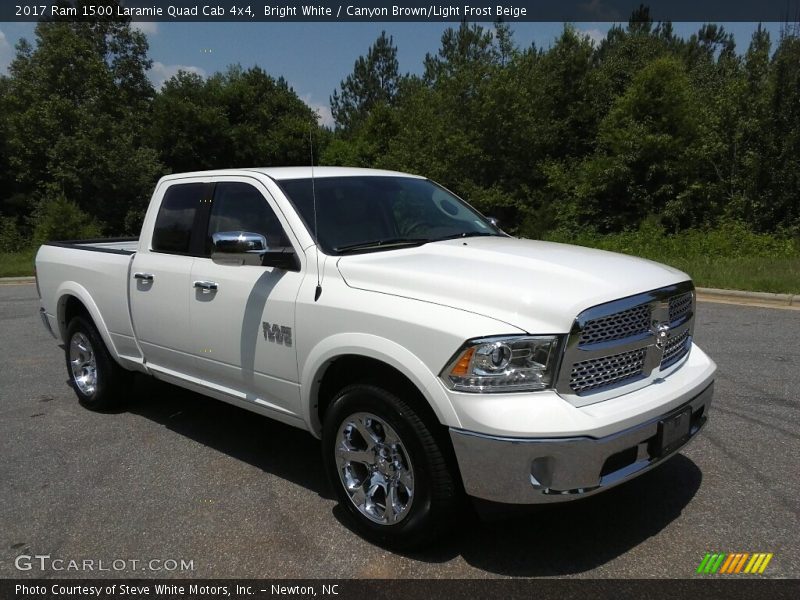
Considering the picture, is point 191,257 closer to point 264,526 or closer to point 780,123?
point 264,526

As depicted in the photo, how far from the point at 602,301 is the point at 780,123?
A: 69.6 ft

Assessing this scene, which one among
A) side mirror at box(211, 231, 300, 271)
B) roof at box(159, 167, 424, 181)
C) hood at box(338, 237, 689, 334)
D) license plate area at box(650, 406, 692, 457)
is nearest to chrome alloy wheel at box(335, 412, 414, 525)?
hood at box(338, 237, 689, 334)

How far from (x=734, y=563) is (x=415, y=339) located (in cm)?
176

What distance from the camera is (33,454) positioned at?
4.61 metres

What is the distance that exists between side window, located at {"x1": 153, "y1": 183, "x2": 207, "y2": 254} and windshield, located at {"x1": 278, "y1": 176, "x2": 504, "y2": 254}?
2.89ft

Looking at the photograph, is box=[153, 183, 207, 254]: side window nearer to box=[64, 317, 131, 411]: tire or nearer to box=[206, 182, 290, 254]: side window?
box=[206, 182, 290, 254]: side window

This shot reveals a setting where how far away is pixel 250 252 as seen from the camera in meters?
3.63

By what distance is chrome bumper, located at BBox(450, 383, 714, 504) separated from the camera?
270 cm

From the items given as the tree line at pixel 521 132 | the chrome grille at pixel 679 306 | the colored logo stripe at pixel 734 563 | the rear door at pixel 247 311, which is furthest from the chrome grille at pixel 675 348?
the tree line at pixel 521 132

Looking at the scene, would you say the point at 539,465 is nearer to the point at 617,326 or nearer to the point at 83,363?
the point at 617,326

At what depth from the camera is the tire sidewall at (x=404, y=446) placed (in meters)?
2.99

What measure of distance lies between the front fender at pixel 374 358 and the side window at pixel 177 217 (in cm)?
160
